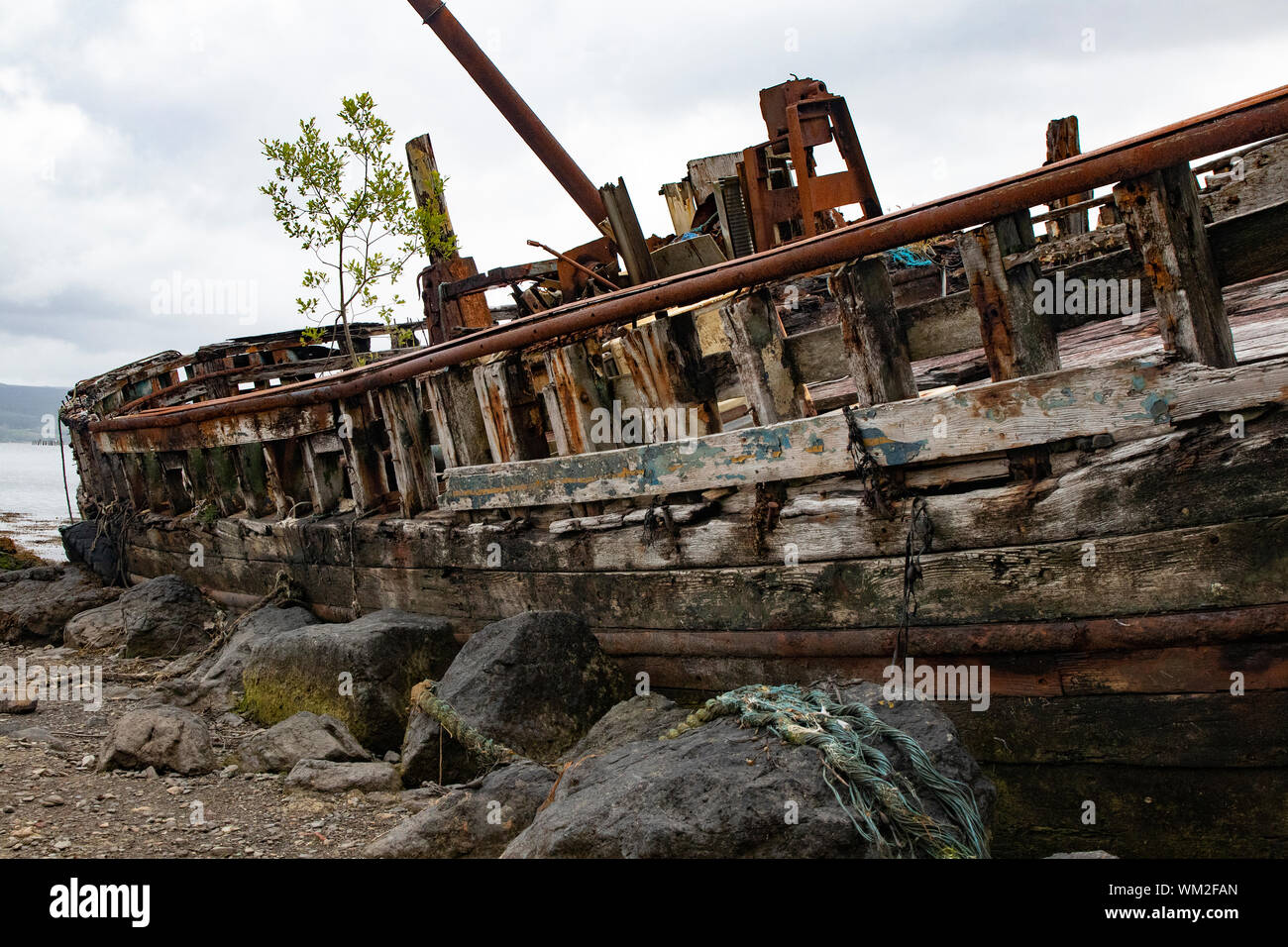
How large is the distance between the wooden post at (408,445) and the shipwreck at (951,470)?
3 cm

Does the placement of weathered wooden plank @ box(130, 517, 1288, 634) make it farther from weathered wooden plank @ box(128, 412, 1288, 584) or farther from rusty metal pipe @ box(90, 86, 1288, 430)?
rusty metal pipe @ box(90, 86, 1288, 430)

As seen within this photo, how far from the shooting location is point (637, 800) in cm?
327

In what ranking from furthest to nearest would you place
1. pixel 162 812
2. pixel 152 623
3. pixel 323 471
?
pixel 152 623 < pixel 323 471 < pixel 162 812

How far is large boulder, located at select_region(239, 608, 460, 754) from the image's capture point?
6.17 meters

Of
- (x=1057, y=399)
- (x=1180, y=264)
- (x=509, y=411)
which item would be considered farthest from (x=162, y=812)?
(x=1180, y=264)

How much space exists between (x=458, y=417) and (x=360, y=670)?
1.77 m

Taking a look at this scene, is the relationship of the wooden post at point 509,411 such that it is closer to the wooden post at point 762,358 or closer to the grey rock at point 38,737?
the wooden post at point 762,358

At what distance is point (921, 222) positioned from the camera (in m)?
3.94

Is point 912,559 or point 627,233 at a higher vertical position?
point 627,233

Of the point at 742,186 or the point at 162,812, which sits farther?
the point at 742,186

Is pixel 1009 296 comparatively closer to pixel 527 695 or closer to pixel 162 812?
pixel 527 695

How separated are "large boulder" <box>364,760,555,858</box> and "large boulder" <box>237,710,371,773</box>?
1.46 m
